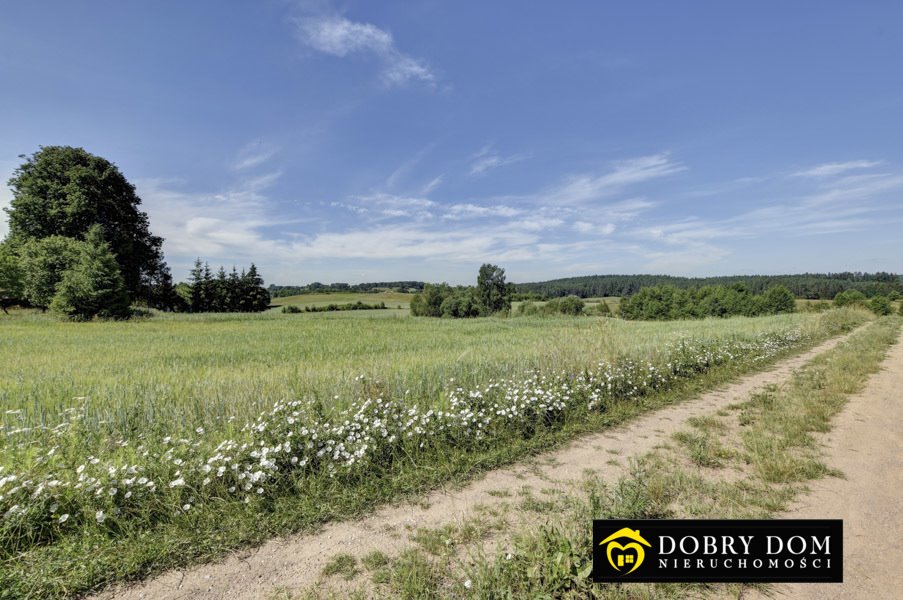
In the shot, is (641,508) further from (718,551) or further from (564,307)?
(564,307)

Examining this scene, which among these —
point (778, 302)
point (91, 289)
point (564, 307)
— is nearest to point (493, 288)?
point (564, 307)

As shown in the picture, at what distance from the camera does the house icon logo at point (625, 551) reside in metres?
2.83

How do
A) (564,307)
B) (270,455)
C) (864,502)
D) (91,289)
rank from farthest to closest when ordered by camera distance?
1. (564,307)
2. (91,289)
3. (270,455)
4. (864,502)

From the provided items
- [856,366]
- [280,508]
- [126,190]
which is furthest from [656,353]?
[126,190]

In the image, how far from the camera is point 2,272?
1341 inches

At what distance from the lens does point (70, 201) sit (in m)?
32.9

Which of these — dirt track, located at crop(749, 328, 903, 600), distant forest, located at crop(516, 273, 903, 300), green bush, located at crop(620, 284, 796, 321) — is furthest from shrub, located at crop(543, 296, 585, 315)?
dirt track, located at crop(749, 328, 903, 600)

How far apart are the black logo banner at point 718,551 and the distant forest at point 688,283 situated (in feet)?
297

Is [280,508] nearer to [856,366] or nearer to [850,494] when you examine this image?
[850,494]

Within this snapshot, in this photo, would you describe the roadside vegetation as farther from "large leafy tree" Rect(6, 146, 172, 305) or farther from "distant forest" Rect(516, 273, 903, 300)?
"distant forest" Rect(516, 273, 903, 300)

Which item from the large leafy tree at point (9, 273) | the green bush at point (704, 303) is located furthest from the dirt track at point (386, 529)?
the green bush at point (704, 303)

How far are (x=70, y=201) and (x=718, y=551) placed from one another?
5022 cm

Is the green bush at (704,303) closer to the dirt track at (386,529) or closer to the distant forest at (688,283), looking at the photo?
the distant forest at (688,283)

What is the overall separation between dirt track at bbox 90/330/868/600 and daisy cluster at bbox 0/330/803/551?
683 millimetres
